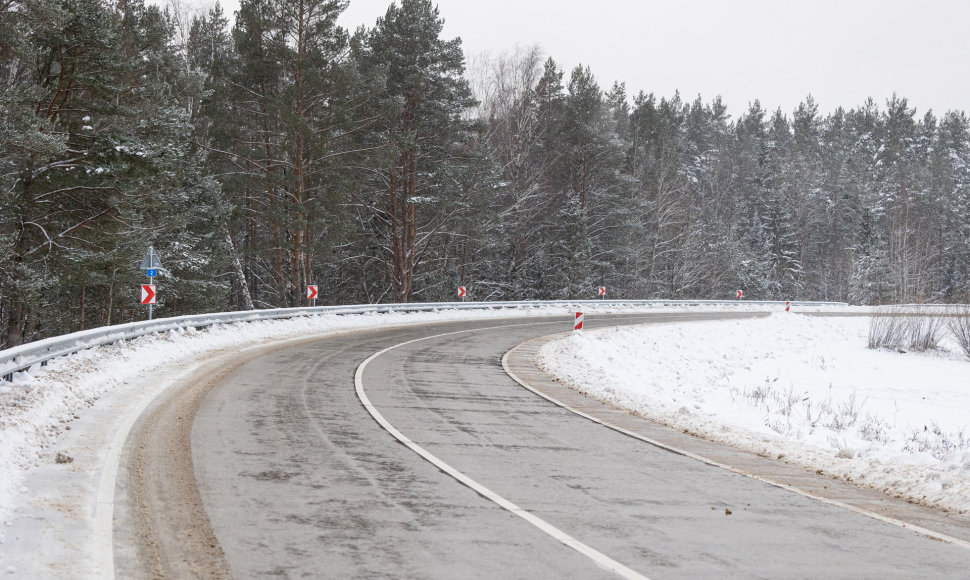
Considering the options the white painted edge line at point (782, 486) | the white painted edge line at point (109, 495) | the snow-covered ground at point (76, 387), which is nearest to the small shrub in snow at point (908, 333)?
the snow-covered ground at point (76, 387)

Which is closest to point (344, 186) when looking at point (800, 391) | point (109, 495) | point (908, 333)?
point (800, 391)

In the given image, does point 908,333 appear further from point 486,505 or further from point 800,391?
point 486,505

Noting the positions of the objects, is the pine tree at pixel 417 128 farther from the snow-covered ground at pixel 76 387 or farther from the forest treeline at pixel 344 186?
the snow-covered ground at pixel 76 387

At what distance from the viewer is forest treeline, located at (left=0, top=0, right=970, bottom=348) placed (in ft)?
73.0

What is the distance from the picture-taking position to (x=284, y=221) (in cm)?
3097

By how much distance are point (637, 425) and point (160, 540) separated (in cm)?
769

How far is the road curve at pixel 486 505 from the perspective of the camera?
207 inches

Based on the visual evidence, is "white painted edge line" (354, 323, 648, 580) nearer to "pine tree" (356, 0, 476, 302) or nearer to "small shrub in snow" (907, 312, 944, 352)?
"pine tree" (356, 0, 476, 302)

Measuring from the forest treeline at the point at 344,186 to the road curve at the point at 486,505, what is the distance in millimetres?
12868

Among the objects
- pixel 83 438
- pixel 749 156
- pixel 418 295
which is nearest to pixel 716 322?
pixel 418 295

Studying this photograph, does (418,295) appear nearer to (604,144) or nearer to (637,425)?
(604,144)

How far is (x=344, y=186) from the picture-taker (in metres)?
33.8

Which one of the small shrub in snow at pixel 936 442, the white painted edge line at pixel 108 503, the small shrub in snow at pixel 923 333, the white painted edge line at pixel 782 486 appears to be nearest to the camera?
the white painted edge line at pixel 108 503

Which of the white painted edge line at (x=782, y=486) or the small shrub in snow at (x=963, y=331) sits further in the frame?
the small shrub in snow at (x=963, y=331)
